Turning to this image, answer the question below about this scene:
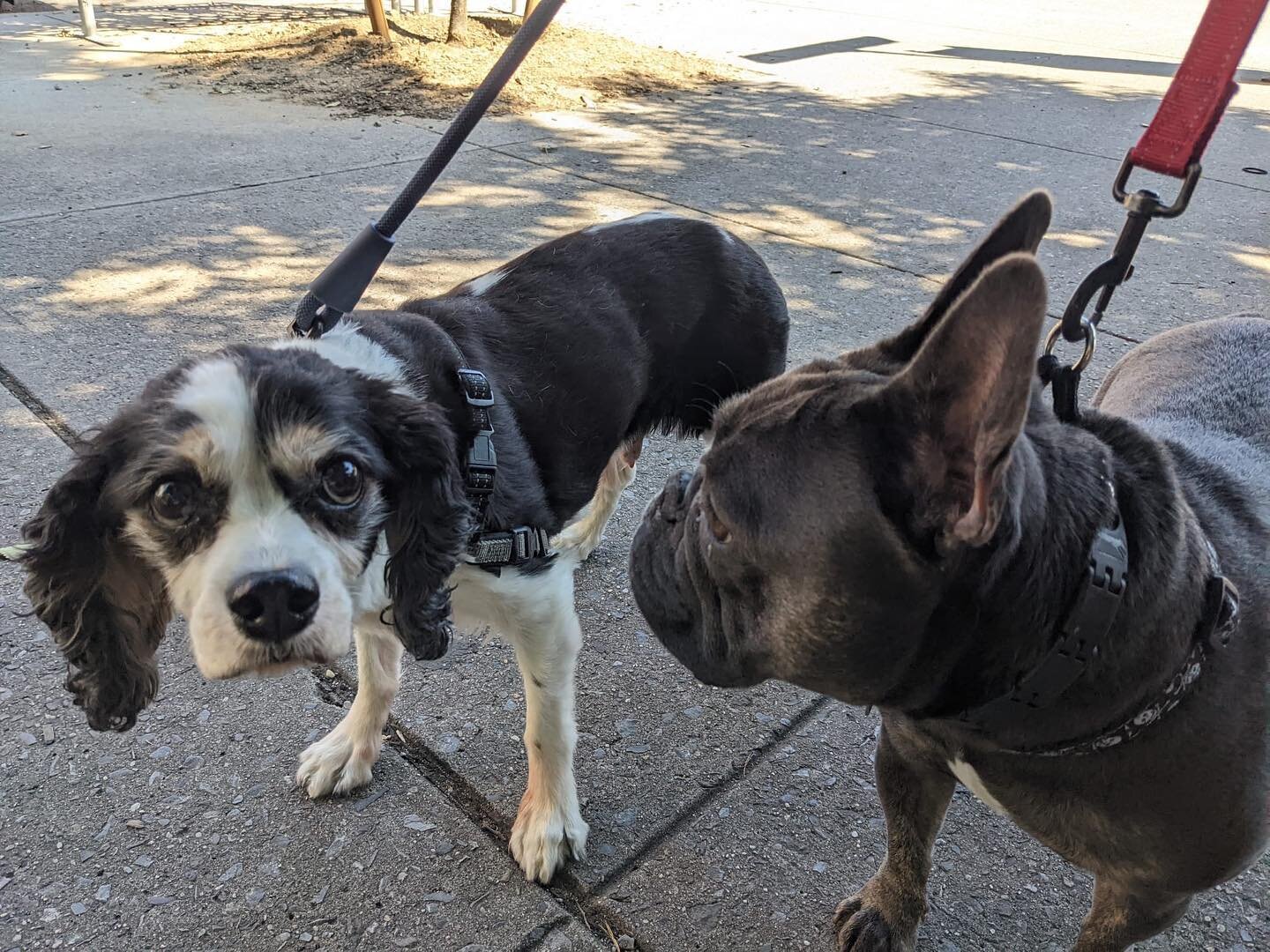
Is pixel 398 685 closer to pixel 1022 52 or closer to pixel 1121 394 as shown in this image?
pixel 1121 394

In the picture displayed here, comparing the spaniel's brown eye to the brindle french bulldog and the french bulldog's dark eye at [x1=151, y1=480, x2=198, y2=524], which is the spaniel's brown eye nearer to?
the brindle french bulldog

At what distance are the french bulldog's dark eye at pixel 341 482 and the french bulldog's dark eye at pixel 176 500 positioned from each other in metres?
0.28

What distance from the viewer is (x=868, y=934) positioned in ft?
7.87

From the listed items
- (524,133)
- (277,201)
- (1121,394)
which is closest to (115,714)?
(1121,394)

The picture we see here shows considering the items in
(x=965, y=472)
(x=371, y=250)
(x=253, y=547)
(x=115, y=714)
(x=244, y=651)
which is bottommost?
(x=115, y=714)

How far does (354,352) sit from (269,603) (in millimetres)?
817

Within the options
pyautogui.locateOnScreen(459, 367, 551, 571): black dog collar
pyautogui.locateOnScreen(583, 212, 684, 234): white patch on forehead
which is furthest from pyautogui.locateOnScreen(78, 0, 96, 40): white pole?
pyautogui.locateOnScreen(459, 367, 551, 571): black dog collar

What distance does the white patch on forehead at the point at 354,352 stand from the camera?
2.49 meters

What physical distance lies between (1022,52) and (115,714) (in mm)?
15308

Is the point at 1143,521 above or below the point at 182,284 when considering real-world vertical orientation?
above

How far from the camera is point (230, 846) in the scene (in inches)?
103

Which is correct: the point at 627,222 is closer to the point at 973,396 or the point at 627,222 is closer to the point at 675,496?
the point at 675,496

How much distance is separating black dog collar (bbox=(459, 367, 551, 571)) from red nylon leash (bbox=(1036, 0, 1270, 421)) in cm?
141

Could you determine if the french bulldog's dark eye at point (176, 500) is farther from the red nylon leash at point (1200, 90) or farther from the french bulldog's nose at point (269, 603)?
the red nylon leash at point (1200, 90)
